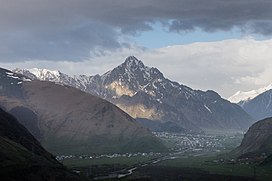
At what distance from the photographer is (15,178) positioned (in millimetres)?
193750

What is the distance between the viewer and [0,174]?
632ft

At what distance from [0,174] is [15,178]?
18.3ft

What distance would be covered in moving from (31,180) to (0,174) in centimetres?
1264

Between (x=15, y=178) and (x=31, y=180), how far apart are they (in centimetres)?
789

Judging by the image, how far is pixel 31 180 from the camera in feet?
656
